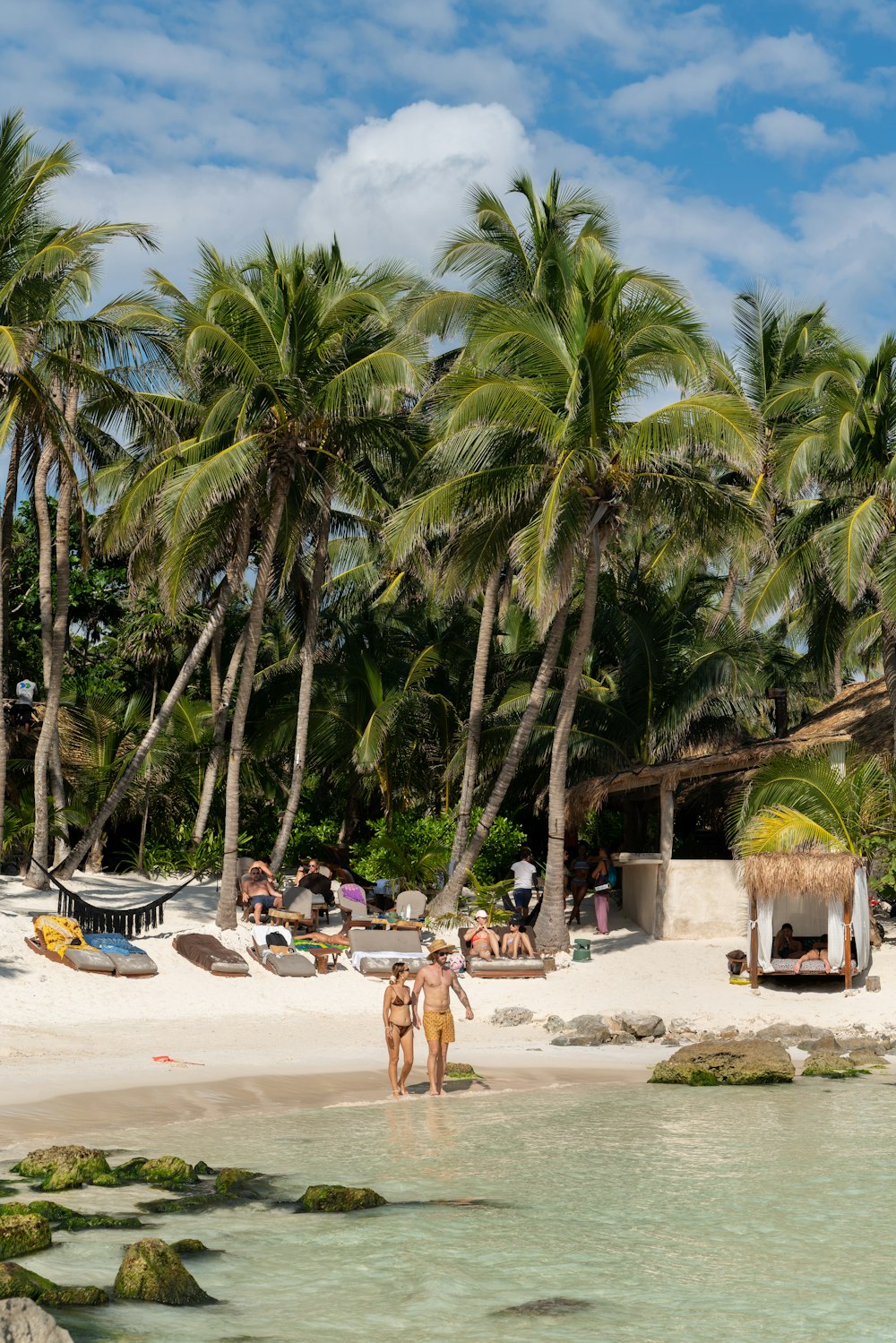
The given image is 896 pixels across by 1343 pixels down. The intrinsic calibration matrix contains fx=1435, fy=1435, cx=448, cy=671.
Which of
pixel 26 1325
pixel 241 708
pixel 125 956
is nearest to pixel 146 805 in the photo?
pixel 241 708

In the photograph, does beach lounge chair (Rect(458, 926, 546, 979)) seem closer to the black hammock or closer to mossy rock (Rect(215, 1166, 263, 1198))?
the black hammock

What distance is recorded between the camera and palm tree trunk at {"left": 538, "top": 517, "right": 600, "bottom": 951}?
19453 millimetres

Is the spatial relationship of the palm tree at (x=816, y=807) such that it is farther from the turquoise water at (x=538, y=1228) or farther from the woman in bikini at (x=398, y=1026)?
the woman in bikini at (x=398, y=1026)

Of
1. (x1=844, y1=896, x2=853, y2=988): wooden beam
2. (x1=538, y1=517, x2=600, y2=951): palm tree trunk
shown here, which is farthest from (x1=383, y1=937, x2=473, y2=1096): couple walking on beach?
(x1=844, y1=896, x2=853, y2=988): wooden beam

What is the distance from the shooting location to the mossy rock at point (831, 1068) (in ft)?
47.5

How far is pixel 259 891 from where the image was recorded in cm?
1958

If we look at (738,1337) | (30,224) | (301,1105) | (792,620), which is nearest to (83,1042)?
(301,1105)

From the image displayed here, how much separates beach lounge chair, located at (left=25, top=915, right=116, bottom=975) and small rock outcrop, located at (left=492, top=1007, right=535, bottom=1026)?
4495mm

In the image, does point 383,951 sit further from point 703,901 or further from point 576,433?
point 576,433

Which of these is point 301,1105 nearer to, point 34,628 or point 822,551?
point 822,551

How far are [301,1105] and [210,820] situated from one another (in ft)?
45.7

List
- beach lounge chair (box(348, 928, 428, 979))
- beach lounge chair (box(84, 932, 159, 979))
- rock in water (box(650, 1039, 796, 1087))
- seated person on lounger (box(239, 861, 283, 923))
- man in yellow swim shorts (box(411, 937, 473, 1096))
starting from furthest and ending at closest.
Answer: seated person on lounger (box(239, 861, 283, 923)), beach lounge chair (box(348, 928, 428, 979)), beach lounge chair (box(84, 932, 159, 979)), rock in water (box(650, 1039, 796, 1087)), man in yellow swim shorts (box(411, 937, 473, 1096))

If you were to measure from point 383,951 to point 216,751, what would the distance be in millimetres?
6841

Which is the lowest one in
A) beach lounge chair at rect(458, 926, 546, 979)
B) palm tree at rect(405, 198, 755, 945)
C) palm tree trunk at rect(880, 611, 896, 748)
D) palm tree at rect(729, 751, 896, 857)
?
beach lounge chair at rect(458, 926, 546, 979)
